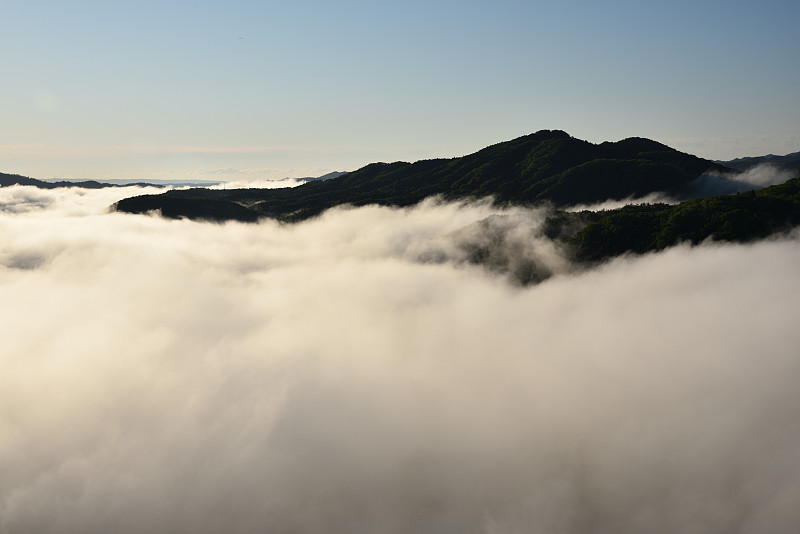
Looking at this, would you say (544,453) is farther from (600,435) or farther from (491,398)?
(491,398)

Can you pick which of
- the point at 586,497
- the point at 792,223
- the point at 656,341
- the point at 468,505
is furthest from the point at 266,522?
the point at 792,223

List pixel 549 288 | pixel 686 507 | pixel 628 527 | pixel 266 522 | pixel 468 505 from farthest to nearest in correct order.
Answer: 1. pixel 549 288
2. pixel 266 522
3. pixel 468 505
4. pixel 628 527
5. pixel 686 507

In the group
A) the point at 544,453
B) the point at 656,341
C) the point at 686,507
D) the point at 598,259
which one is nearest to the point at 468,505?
the point at 544,453

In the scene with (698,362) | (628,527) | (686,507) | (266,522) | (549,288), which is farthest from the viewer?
(549,288)

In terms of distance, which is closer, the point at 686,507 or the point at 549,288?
the point at 686,507

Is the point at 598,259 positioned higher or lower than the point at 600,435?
higher

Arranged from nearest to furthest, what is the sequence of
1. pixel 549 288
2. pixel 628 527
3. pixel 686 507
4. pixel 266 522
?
pixel 686 507
pixel 628 527
pixel 266 522
pixel 549 288

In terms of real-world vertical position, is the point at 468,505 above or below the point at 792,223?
→ below

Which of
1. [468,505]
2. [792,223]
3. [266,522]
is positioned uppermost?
[792,223]

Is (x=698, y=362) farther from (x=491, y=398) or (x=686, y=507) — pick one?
(x=491, y=398)
